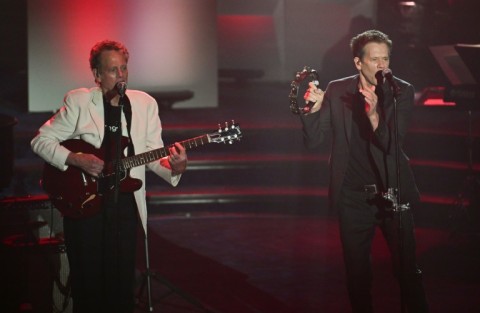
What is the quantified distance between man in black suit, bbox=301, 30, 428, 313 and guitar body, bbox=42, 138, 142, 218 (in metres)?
1.14

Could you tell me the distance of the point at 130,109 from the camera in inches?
187

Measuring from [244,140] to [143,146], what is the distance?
5.16m

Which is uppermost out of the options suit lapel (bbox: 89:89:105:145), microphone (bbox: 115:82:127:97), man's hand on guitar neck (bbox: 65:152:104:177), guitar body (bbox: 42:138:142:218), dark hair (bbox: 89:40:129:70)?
dark hair (bbox: 89:40:129:70)

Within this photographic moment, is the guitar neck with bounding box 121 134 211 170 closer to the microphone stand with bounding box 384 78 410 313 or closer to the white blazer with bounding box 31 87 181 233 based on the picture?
the white blazer with bounding box 31 87 181 233

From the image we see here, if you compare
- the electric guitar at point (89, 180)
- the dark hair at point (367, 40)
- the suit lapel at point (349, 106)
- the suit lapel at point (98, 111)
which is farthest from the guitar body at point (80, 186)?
the dark hair at point (367, 40)

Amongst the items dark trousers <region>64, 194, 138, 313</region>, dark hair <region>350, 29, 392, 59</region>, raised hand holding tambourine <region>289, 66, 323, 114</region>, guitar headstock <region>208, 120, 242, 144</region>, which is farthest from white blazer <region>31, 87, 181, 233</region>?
dark hair <region>350, 29, 392, 59</region>

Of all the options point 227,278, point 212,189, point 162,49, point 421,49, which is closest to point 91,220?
point 227,278

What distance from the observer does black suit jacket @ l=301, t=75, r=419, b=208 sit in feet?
15.1

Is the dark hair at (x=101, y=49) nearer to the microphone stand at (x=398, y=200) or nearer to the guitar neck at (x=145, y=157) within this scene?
the guitar neck at (x=145, y=157)

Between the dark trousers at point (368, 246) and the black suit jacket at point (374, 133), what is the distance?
0.34 ft

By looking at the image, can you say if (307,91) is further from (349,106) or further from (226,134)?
(226,134)

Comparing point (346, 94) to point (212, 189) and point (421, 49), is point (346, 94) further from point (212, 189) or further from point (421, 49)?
point (421, 49)

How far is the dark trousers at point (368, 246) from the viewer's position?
15.1 ft

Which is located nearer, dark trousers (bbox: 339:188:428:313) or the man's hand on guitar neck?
dark trousers (bbox: 339:188:428:313)
